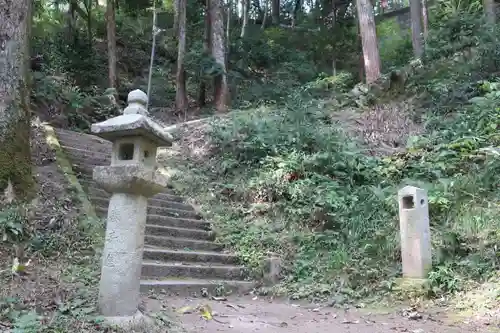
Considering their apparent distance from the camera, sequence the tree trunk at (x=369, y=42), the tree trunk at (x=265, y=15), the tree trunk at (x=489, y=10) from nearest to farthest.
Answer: the tree trunk at (x=489, y=10) → the tree trunk at (x=369, y=42) → the tree trunk at (x=265, y=15)

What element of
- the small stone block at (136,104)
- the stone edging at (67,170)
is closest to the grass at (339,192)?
A: the stone edging at (67,170)

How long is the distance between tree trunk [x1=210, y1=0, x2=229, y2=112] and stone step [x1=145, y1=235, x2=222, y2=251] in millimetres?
7718

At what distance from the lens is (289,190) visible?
7.95 meters

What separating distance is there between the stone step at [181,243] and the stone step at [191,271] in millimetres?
548

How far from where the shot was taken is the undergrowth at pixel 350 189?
6.04 m

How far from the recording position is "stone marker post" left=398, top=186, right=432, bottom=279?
5664 millimetres

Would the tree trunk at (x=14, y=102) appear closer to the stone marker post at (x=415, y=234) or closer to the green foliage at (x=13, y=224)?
the green foliage at (x=13, y=224)

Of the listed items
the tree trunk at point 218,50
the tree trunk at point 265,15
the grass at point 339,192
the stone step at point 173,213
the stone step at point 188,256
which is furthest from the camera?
Result: the tree trunk at point 265,15

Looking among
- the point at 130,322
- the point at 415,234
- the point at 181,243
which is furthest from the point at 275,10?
the point at 130,322

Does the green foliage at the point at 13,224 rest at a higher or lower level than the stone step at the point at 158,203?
lower

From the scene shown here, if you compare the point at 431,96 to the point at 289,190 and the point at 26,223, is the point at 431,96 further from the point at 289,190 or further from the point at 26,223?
the point at 26,223

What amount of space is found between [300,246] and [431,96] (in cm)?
685

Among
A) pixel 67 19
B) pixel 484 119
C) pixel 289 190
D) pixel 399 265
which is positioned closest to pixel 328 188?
pixel 289 190

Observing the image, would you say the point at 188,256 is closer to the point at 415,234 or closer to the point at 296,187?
the point at 296,187
